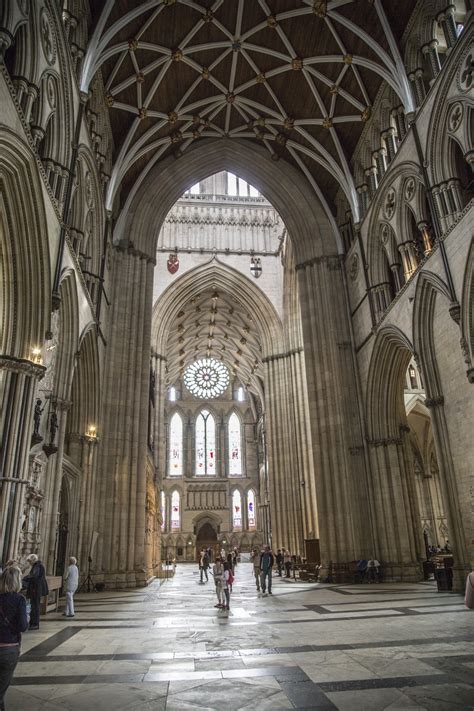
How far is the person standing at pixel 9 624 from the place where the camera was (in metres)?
3.11

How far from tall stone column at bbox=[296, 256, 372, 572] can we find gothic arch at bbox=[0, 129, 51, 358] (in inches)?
432

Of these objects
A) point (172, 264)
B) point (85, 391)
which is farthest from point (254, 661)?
point (172, 264)

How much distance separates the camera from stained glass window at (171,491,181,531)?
156 ft

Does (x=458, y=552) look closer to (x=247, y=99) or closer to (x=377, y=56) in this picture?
(x=377, y=56)

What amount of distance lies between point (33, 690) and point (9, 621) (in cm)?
159

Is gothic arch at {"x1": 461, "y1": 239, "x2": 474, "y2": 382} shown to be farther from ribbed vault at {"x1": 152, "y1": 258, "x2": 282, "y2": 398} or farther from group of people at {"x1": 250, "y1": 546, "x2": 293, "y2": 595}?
ribbed vault at {"x1": 152, "y1": 258, "x2": 282, "y2": 398}

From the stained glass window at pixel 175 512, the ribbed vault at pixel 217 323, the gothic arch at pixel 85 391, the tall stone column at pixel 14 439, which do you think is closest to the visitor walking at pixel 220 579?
the tall stone column at pixel 14 439

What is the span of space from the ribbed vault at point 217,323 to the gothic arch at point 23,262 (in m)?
21.6

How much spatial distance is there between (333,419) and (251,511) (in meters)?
33.7

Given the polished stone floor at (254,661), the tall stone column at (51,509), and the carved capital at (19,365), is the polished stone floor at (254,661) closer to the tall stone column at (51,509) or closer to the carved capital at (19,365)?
the tall stone column at (51,509)

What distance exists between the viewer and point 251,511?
160ft

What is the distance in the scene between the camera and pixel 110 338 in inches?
682

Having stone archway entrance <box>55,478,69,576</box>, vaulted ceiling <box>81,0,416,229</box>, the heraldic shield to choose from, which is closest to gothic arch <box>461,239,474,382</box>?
vaulted ceiling <box>81,0,416,229</box>

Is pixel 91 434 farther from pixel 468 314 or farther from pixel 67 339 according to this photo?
pixel 468 314
